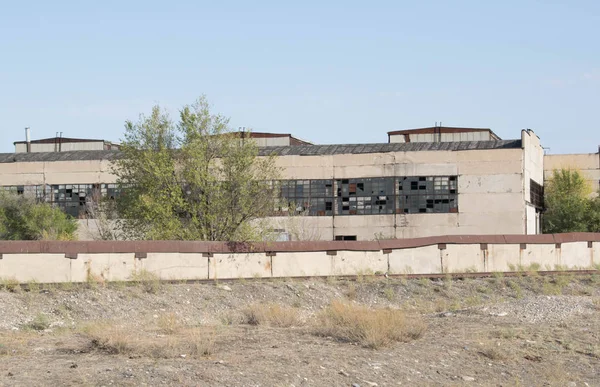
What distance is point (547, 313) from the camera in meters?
18.6

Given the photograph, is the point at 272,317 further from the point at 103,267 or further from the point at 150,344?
the point at 103,267

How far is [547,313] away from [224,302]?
8.20 m

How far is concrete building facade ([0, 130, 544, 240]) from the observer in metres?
57.6

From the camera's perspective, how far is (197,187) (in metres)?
33.5

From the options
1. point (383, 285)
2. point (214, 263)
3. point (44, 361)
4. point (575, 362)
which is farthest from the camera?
point (214, 263)

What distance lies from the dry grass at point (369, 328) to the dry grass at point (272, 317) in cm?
124

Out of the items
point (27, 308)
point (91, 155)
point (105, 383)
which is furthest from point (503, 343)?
point (91, 155)

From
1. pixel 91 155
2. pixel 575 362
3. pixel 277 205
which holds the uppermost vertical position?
pixel 91 155

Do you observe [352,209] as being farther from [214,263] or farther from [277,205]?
[214,263]

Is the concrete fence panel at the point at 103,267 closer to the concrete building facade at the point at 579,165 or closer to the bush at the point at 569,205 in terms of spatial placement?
the bush at the point at 569,205

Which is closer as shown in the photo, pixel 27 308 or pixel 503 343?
pixel 503 343

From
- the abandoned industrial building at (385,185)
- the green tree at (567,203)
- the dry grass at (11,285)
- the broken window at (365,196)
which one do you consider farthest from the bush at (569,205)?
the dry grass at (11,285)

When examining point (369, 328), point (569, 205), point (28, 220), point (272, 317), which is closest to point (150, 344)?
point (369, 328)

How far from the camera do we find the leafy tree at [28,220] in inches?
2194
